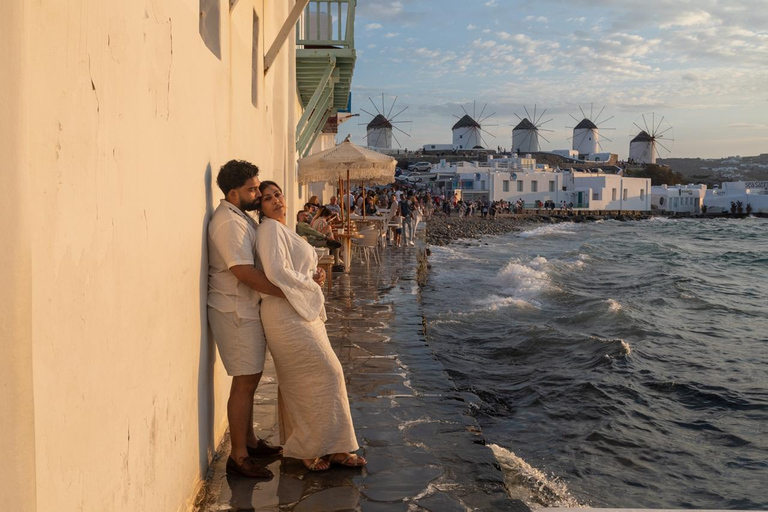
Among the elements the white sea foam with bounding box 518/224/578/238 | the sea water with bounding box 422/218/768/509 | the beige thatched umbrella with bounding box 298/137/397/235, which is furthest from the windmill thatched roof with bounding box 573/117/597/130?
the beige thatched umbrella with bounding box 298/137/397/235

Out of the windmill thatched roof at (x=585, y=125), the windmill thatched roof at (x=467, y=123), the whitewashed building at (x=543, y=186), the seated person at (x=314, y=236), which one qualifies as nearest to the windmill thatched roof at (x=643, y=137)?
the windmill thatched roof at (x=585, y=125)

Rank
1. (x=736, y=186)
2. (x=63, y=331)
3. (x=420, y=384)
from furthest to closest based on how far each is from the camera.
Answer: (x=736, y=186), (x=420, y=384), (x=63, y=331)

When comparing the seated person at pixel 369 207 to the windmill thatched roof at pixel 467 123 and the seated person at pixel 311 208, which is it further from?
the windmill thatched roof at pixel 467 123

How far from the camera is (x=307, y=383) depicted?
12.2 feet

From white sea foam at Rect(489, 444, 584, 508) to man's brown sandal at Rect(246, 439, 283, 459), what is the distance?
1.73 metres

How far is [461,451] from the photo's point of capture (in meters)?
4.36

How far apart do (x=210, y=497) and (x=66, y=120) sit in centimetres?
232

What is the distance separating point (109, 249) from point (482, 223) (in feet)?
157

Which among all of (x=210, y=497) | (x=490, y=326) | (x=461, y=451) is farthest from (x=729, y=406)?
(x=210, y=497)

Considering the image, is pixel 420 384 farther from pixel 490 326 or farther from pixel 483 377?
pixel 490 326

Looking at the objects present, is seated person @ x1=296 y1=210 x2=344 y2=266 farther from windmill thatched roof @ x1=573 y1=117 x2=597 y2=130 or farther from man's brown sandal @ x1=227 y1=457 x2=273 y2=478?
windmill thatched roof @ x1=573 y1=117 x2=597 y2=130

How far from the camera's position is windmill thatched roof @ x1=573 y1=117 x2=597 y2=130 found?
4616 inches

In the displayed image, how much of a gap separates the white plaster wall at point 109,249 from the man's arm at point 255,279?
0.20 m

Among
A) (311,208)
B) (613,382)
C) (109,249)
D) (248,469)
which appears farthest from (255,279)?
(311,208)
